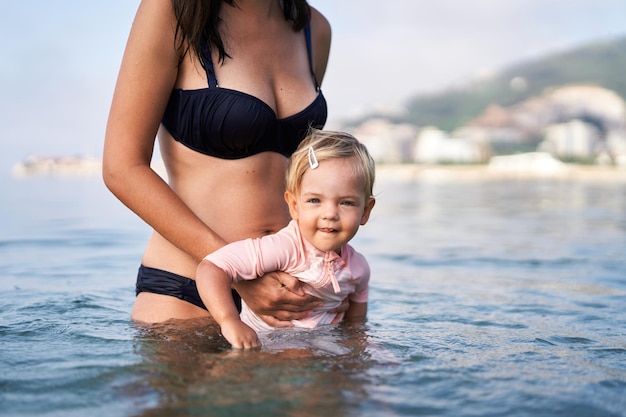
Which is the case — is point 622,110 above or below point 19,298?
above

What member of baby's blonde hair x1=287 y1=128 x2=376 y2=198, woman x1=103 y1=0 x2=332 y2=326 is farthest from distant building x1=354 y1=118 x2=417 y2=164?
baby's blonde hair x1=287 y1=128 x2=376 y2=198

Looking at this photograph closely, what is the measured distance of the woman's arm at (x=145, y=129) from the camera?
2.71 metres

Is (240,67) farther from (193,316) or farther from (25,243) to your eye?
(25,243)

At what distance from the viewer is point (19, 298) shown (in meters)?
3.89

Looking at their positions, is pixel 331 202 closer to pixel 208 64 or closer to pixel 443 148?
pixel 208 64

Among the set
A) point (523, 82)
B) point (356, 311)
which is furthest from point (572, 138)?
point (356, 311)

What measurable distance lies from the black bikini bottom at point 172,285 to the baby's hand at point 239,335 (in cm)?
47

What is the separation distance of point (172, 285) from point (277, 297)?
0.47m

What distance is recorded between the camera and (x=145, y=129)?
274cm

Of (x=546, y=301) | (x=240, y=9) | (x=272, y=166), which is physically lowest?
(x=546, y=301)

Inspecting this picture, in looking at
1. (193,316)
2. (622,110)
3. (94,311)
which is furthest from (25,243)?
(622,110)

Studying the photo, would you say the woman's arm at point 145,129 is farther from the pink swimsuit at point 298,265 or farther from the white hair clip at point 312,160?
the white hair clip at point 312,160

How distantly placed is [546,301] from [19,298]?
2850 millimetres

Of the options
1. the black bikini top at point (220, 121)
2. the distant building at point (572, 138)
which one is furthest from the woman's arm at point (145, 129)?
the distant building at point (572, 138)
